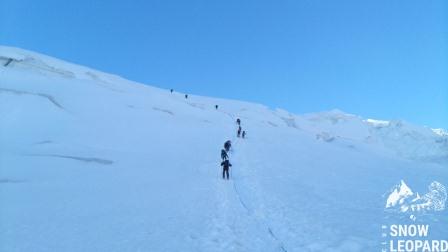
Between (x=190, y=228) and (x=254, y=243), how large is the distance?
2.41m

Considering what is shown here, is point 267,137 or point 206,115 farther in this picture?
point 206,115

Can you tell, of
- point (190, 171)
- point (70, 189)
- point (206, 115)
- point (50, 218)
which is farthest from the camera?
point (206, 115)

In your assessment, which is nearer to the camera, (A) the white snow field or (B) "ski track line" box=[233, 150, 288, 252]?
(B) "ski track line" box=[233, 150, 288, 252]

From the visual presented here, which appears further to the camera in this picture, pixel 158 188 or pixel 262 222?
pixel 158 188

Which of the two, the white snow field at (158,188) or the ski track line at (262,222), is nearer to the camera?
the ski track line at (262,222)

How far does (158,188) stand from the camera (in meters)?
17.7

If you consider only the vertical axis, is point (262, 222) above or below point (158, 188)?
below

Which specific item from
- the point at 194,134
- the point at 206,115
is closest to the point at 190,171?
the point at 194,134

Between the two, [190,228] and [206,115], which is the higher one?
[206,115]

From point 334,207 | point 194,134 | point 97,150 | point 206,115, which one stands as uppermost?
point 206,115

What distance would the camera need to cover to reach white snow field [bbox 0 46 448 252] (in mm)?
10977

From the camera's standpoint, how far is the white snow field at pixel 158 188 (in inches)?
432

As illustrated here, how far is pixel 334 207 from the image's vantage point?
1496 centimetres

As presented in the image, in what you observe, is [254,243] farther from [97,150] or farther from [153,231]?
[97,150]
